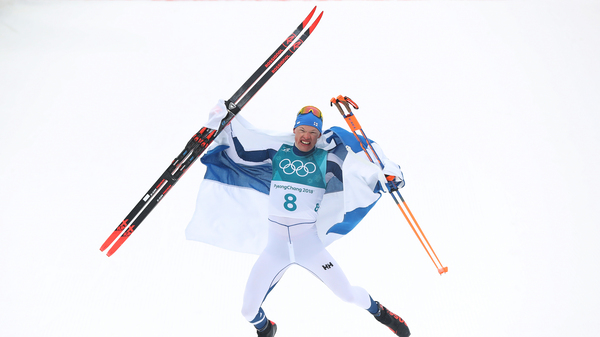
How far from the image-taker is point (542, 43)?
5074 millimetres

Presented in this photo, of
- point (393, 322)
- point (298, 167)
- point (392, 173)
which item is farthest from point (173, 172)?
point (393, 322)

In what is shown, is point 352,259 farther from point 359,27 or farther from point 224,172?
point 359,27

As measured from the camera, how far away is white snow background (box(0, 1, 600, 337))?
3.46 m

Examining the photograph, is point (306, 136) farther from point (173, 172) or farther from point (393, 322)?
point (393, 322)

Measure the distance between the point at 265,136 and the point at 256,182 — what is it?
0.39 metres

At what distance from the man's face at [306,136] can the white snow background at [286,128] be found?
1.42 m

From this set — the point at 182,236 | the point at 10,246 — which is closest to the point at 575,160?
the point at 182,236

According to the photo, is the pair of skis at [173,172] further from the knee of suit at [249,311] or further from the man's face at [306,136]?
the knee of suit at [249,311]

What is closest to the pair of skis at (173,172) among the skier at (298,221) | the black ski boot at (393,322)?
the skier at (298,221)

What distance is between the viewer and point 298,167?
2.80 m

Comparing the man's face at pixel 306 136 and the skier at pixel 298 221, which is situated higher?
the man's face at pixel 306 136

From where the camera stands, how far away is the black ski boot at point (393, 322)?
304 centimetres

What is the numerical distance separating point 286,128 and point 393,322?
2.28 meters

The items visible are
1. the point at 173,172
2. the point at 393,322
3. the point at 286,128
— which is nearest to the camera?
the point at 173,172
